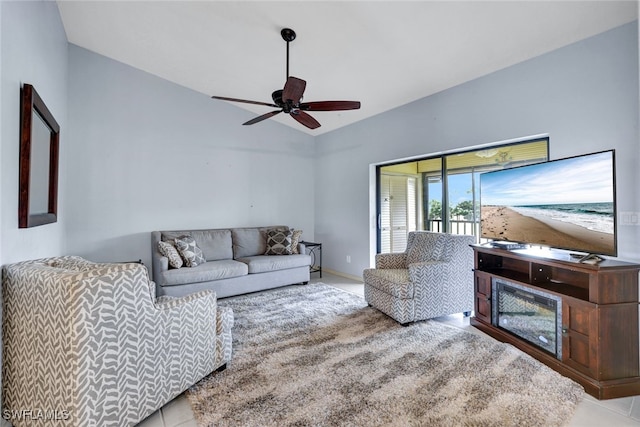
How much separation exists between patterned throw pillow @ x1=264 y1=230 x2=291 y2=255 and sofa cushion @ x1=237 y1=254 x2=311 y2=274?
0.14 m

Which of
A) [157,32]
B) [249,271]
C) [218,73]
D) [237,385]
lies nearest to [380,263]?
[249,271]

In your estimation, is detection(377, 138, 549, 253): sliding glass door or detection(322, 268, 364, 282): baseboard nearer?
detection(377, 138, 549, 253): sliding glass door

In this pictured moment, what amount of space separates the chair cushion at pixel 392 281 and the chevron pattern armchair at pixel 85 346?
2102 mm

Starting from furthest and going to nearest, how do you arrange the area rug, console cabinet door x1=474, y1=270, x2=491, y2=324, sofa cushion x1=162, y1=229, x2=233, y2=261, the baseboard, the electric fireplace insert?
the baseboard → sofa cushion x1=162, y1=229, x2=233, y2=261 → console cabinet door x1=474, y1=270, x2=491, y2=324 → the electric fireplace insert → the area rug

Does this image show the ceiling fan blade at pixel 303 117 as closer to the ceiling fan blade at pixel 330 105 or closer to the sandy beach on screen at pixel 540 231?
the ceiling fan blade at pixel 330 105

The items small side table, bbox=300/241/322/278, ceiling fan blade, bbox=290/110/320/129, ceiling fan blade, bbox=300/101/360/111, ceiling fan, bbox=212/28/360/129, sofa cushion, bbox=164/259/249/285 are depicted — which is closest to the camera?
ceiling fan, bbox=212/28/360/129

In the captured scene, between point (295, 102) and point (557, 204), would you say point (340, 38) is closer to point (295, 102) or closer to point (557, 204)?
point (295, 102)

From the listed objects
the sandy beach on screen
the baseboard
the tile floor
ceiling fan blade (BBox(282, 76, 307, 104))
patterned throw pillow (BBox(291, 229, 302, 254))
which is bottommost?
the tile floor

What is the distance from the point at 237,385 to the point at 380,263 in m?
2.20

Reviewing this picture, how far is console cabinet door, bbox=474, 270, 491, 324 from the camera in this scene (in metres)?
2.88

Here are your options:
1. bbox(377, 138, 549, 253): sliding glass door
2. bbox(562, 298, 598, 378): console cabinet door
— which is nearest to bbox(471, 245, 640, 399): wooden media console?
bbox(562, 298, 598, 378): console cabinet door

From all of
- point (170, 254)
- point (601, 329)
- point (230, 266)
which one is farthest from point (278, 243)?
point (601, 329)

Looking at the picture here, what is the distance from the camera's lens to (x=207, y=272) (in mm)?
3801

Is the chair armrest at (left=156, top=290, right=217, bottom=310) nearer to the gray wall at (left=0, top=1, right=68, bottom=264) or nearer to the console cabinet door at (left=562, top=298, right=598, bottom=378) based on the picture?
the gray wall at (left=0, top=1, right=68, bottom=264)
